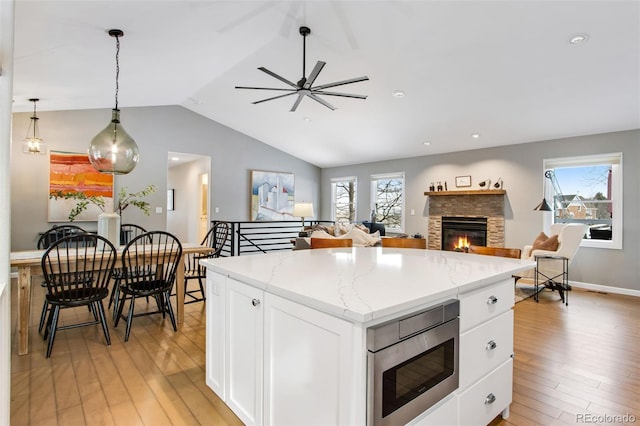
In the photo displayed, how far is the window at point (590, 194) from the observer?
5.05 m

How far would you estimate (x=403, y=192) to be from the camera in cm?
772

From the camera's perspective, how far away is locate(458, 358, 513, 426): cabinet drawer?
160 cm

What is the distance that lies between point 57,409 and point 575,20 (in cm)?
491

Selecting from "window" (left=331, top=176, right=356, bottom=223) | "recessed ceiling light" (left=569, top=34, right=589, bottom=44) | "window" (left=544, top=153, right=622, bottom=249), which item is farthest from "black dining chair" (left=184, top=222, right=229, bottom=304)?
"window" (left=544, top=153, right=622, bottom=249)

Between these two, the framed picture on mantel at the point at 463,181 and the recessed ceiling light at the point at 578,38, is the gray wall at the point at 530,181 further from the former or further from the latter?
the recessed ceiling light at the point at 578,38

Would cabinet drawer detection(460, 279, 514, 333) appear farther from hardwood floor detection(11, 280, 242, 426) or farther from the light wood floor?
hardwood floor detection(11, 280, 242, 426)

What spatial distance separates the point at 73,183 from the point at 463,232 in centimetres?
716

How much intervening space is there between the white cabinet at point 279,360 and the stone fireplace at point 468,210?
5674mm

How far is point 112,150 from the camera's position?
307 cm

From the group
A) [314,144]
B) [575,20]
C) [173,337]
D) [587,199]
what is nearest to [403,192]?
[314,144]

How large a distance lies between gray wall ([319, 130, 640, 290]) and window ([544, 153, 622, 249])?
9 cm

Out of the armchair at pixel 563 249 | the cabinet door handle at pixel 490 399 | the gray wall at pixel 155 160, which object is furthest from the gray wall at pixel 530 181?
the cabinet door handle at pixel 490 399

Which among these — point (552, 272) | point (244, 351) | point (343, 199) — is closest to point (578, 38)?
point (552, 272)

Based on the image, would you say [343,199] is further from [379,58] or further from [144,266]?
[144,266]
